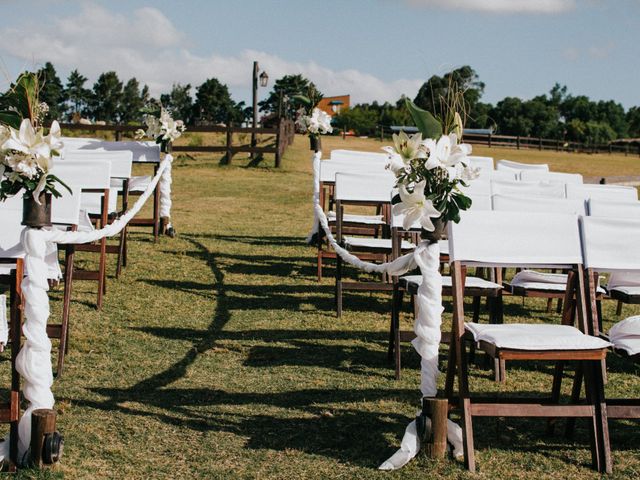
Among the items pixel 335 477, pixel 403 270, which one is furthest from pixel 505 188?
pixel 335 477

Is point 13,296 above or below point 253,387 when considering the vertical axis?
above

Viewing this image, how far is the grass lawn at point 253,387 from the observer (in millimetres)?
4137

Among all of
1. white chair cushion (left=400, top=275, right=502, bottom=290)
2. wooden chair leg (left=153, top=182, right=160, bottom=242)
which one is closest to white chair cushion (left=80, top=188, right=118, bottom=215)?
wooden chair leg (left=153, top=182, right=160, bottom=242)

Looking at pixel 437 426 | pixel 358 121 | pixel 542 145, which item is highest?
pixel 358 121

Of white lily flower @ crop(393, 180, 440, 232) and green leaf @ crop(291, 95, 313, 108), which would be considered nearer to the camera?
white lily flower @ crop(393, 180, 440, 232)

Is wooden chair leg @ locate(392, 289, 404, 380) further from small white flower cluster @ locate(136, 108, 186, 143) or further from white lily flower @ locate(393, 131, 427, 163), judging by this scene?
small white flower cluster @ locate(136, 108, 186, 143)

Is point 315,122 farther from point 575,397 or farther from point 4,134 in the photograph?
point 4,134

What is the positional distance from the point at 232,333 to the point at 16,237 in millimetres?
2464

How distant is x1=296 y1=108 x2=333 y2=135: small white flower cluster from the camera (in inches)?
436

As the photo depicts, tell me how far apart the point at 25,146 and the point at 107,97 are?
93519 millimetres

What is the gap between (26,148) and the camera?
3975 mm

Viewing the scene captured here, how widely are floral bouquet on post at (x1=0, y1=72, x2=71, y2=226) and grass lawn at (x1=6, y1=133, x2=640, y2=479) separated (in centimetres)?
126

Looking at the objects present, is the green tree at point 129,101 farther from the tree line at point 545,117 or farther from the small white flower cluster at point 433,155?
the small white flower cluster at point 433,155

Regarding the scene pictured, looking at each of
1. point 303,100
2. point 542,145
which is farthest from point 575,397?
point 542,145
